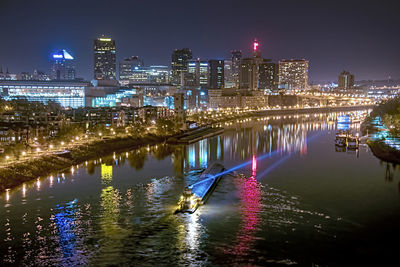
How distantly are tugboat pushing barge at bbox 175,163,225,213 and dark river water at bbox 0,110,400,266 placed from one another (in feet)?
0.64

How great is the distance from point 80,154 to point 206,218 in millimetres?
7922

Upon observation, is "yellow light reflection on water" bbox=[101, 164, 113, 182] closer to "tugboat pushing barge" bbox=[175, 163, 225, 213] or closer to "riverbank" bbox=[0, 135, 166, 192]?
"riverbank" bbox=[0, 135, 166, 192]

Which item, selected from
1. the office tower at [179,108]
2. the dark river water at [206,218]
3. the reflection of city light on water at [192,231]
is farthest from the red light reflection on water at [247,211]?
the office tower at [179,108]

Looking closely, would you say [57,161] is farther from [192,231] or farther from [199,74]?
[199,74]

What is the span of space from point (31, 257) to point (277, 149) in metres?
12.4

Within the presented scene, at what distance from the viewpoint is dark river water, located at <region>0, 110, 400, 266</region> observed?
235 inches

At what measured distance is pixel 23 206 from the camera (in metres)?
8.25

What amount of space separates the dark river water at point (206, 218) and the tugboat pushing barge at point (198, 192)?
195 mm

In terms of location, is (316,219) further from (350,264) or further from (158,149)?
(158,149)

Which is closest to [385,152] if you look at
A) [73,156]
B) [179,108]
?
[73,156]

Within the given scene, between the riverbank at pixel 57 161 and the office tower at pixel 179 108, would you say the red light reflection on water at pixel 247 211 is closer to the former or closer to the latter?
the riverbank at pixel 57 161

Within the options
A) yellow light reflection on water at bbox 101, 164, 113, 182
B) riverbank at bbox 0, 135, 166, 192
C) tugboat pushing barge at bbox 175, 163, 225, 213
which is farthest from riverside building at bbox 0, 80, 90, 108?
tugboat pushing barge at bbox 175, 163, 225, 213

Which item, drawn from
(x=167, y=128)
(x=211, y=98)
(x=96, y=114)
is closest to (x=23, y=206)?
(x=167, y=128)

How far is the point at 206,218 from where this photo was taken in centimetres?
739
